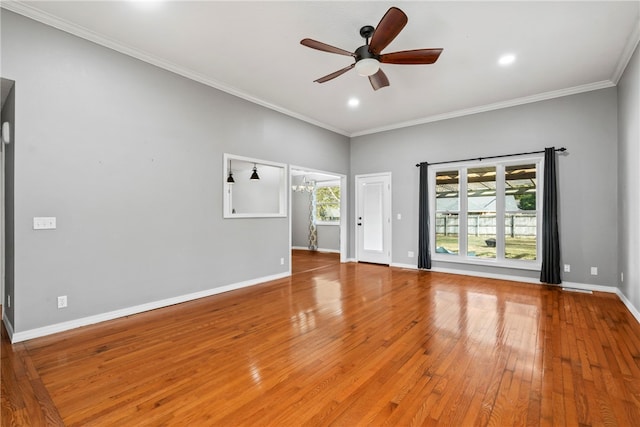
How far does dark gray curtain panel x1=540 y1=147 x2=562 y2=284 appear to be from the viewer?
4.85 meters

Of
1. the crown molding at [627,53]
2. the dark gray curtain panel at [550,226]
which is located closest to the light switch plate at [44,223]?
the crown molding at [627,53]

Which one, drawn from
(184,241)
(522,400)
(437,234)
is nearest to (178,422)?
(522,400)

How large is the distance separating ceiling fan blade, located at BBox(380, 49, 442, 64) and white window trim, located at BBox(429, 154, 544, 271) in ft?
10.9

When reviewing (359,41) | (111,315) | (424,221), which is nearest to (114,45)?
(359,41)

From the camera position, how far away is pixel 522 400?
1946 mm

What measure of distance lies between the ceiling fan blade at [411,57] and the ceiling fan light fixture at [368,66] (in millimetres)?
81

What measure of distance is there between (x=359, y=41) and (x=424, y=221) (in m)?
3.88

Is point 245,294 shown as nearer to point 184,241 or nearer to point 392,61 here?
point 184,241

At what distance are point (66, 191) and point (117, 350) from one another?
1747mm

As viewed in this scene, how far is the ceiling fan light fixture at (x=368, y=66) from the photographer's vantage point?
312 centimetres

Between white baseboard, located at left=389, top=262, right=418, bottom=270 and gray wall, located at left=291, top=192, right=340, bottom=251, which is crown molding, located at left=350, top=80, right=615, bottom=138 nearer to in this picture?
white baseboard, located at left=389, top=262, right=418, bottom=270

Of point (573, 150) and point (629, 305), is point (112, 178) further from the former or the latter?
point (573, 150)

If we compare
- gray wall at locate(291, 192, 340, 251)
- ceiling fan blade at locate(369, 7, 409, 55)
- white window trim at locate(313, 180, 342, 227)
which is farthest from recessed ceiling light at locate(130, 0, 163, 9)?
gray wall at locate(291, 192, 340, 251)

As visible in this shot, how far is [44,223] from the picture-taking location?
2984 mm
